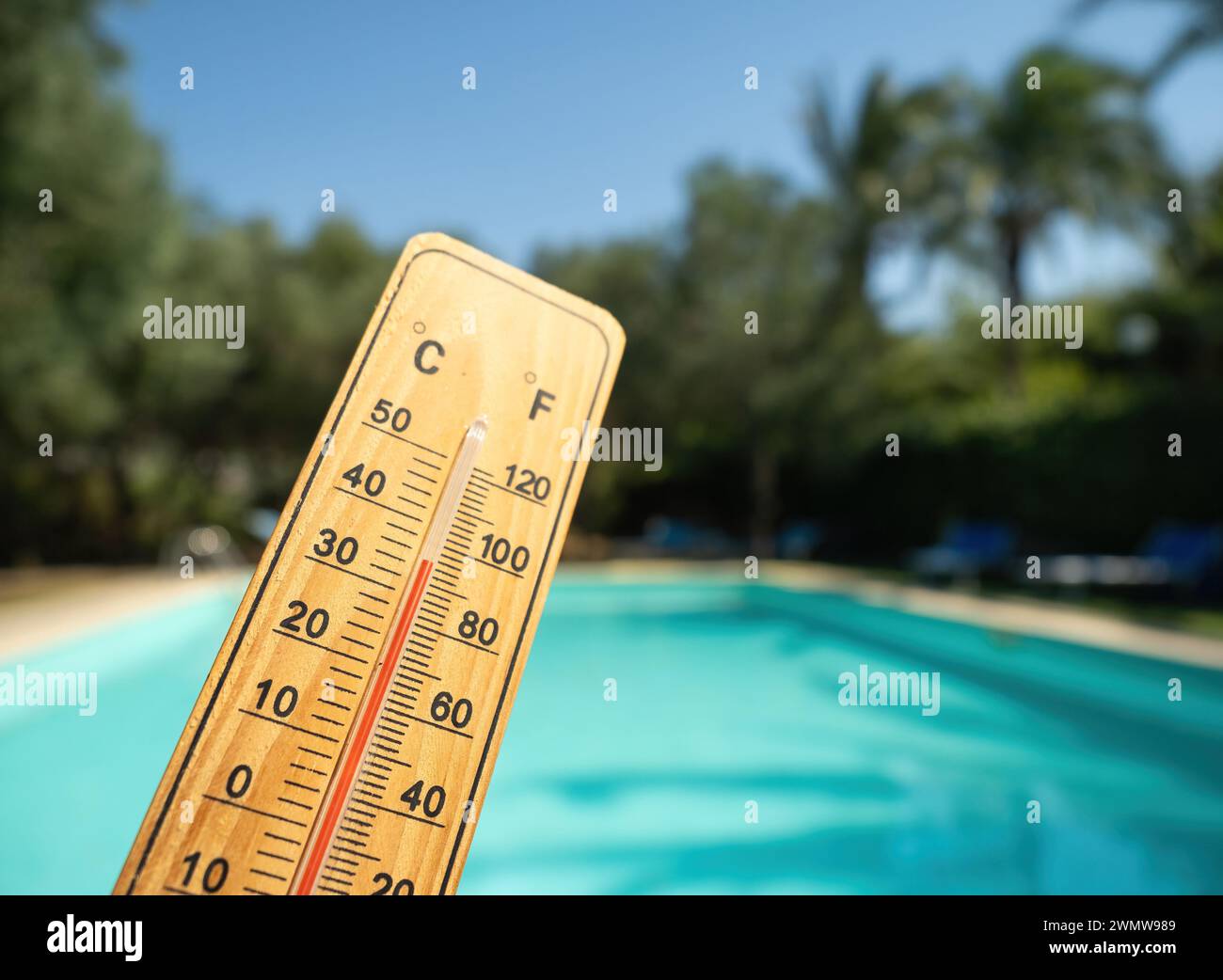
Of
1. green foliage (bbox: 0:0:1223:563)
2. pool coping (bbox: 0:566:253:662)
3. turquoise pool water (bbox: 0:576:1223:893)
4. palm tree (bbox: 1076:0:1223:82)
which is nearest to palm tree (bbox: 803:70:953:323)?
green foliage (bbox: 0:0:1223:563)

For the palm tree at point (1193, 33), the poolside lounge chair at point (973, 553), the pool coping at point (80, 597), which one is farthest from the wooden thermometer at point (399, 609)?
the palm tree at point (1193, 33)

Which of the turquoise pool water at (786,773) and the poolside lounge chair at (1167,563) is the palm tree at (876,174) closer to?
the poolside lounge chair at (1167,563)

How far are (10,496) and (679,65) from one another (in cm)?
1288

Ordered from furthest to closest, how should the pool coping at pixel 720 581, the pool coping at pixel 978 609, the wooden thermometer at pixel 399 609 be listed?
the pool coping at pixel 720 581 < the pool coping at pixel 978 609 < the wooden thermometer at pixel 399 609

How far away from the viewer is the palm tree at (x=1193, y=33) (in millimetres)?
10680

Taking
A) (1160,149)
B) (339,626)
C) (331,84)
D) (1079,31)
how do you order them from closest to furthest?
(339,626) → (331,84) → (1079,31) → (1160,149)

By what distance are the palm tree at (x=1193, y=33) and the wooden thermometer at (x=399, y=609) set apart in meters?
13.0

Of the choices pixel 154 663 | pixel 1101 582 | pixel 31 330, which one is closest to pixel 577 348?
pixel 154 663

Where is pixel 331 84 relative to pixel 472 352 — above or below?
above

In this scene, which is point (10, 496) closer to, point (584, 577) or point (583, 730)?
point (584, 577)

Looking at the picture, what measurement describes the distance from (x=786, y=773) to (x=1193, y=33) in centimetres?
1068

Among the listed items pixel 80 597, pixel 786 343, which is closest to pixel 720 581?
pixel 786 343

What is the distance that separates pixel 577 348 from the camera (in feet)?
3.67

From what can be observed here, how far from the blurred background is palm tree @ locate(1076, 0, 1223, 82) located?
0.05 metres
